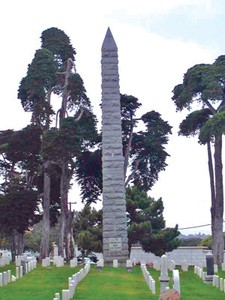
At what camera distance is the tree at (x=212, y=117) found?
46500 millimetres

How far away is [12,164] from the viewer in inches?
2511

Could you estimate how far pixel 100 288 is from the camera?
25531 mm

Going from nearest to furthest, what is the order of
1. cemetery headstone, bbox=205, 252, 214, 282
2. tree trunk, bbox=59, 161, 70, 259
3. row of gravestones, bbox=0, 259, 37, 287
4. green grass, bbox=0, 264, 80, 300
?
green grass, bbox=0, 264, 80, 300
row of gravestones, bbox=0, 259, 37, 287
cemetery headstone, bbox=205, 252, 214, 282
tree trunk, bbox=59, 161, 70, 259

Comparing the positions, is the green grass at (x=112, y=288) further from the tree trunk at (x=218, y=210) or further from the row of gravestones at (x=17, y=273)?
the tree trunk at (x=218, y=210)

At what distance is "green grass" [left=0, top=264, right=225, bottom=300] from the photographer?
22188 millimetres

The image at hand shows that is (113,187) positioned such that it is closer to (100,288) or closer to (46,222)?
(46,222)

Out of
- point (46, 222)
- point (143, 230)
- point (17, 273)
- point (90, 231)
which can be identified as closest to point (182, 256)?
point (143, 230)

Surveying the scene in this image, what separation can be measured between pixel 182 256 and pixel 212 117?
13576 millimetres

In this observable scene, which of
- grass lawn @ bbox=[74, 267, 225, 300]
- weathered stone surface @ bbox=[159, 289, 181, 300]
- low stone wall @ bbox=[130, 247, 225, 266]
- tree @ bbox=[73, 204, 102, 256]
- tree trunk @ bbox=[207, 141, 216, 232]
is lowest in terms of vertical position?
grass lawn @ bbox=[74, 267, 225, 300]

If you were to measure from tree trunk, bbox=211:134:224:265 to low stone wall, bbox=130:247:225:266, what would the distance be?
1.50 m

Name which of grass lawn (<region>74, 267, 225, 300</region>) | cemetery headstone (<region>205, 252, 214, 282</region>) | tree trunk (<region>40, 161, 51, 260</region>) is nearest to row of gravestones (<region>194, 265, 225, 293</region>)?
cemetery headstone (<region>205, 252, 214, 282</region>)

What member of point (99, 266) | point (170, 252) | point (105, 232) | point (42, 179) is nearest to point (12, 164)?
point (42, 179)

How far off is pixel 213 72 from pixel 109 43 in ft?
27.1

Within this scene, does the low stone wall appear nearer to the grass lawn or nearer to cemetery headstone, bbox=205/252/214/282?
the grass lawn
